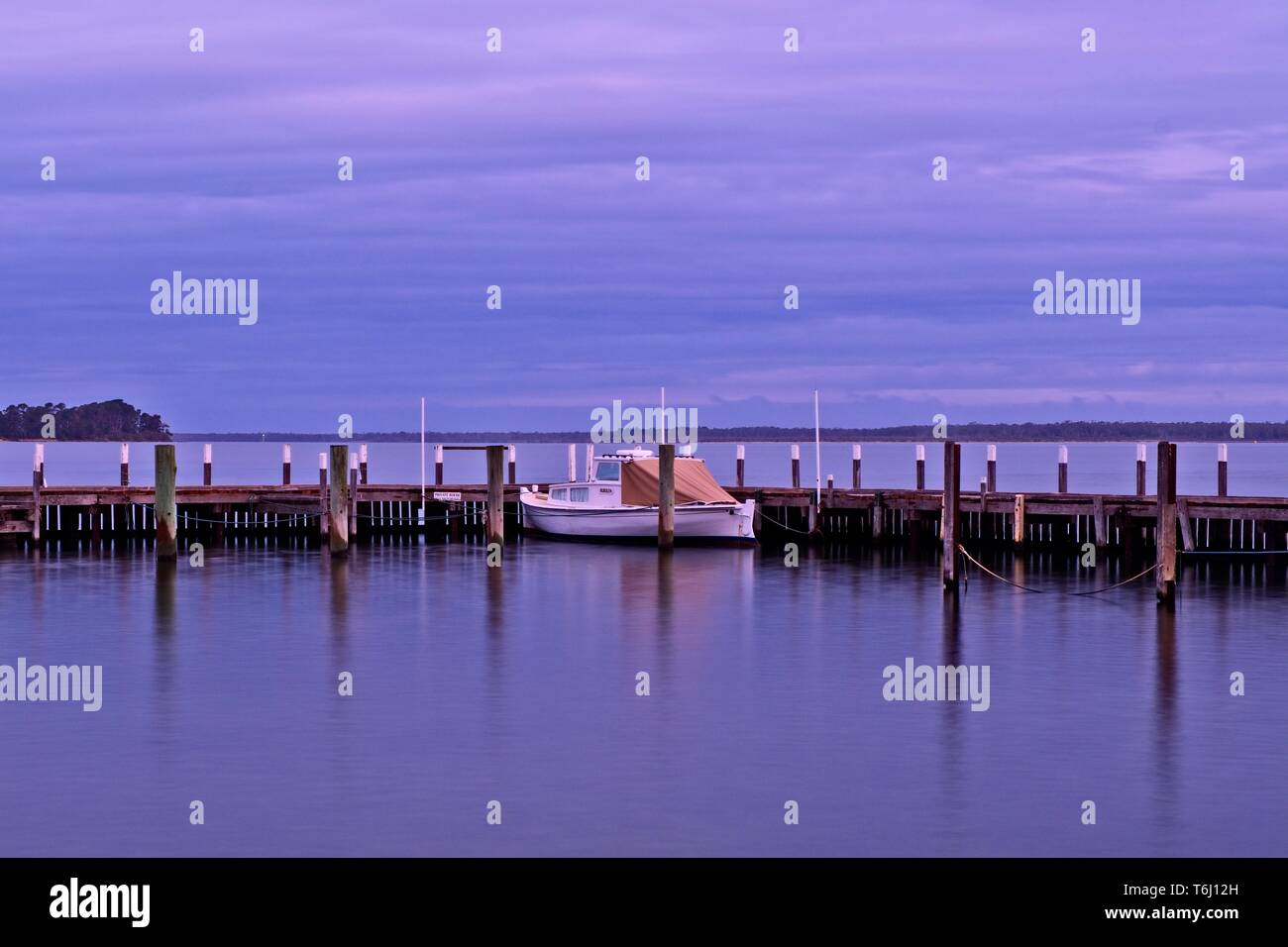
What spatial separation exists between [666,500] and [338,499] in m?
9.61

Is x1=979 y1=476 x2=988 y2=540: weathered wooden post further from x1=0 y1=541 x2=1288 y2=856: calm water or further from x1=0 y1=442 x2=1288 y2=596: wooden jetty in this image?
x1=0 y1=541 x2=1288 y2=856: calm water

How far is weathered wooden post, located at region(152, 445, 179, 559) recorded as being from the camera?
4288 cm

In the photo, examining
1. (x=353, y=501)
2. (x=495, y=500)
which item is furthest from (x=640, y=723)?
(x=353, y=501)

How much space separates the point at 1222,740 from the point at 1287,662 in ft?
24.2

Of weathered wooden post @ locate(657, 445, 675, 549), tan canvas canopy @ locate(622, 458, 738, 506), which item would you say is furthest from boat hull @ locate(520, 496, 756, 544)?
weathered wooden post @ locate(657, 445, 675, 549)

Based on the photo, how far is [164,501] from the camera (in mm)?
43719

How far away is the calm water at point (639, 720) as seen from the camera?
18.1 m

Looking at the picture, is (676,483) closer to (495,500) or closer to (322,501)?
(495,500)

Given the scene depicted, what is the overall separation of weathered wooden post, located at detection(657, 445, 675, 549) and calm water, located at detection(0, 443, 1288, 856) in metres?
5.29

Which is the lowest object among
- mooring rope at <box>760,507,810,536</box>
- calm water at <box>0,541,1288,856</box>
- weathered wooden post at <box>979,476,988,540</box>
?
calm water at <box>0,541,1288,856</box>

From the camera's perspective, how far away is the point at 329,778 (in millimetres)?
20406

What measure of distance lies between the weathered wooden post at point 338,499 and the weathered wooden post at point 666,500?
28.6 ft

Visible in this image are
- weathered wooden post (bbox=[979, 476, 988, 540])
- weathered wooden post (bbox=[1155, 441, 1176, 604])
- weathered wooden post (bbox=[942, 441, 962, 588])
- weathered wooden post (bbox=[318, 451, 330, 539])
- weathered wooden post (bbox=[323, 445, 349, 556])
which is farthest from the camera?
weathered wooden post (bbox=[318, 451, 330, 539])
